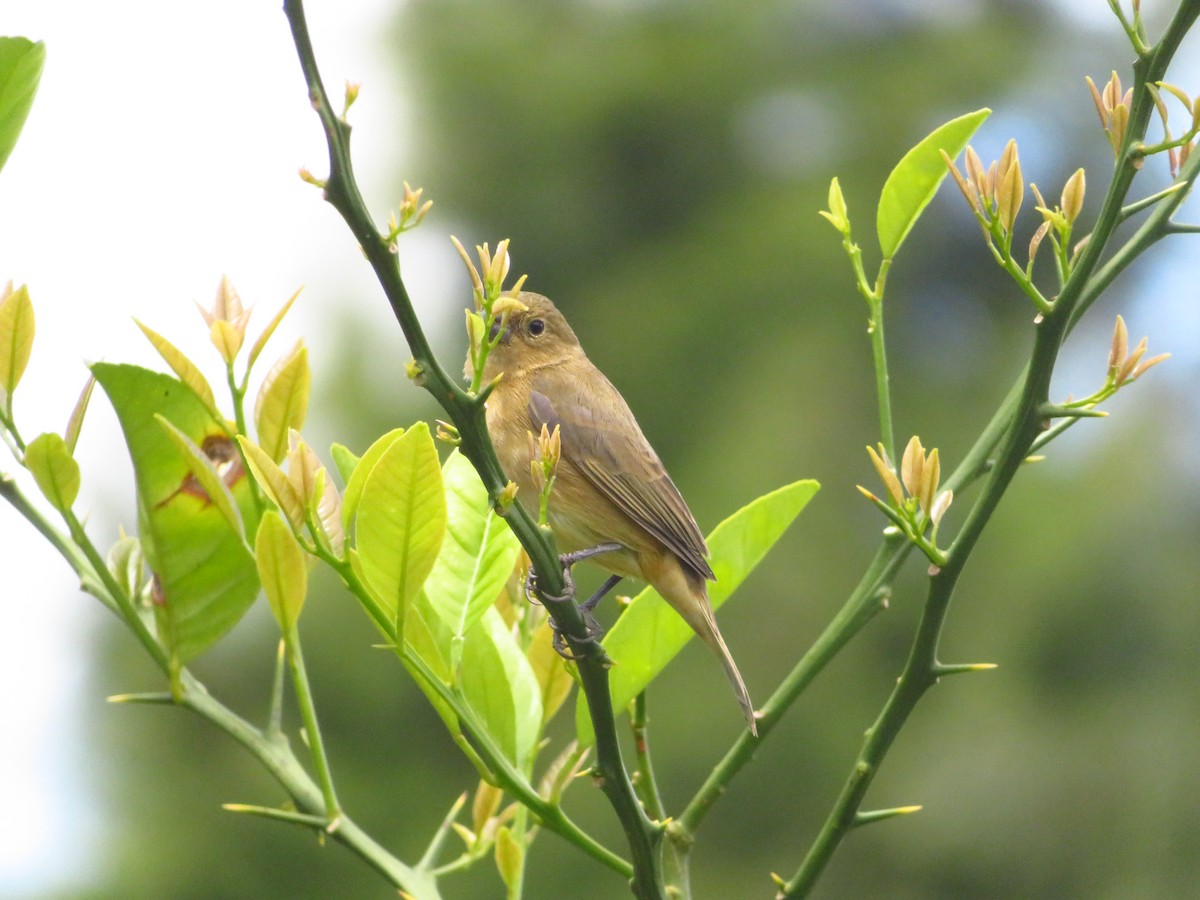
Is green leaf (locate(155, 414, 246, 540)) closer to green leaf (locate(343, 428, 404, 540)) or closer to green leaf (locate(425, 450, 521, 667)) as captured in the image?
green leaf (locate(343, 428, 404, 540))

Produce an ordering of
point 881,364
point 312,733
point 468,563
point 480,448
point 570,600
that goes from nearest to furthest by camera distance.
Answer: point 480,448 → point 570,600 → point 312,733 → point 881,364 → point 468,563

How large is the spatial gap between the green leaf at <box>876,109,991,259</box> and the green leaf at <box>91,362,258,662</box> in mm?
891

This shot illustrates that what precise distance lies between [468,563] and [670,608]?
297 mm

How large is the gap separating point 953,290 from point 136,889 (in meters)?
12.2

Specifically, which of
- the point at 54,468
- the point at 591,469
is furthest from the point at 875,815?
the point at 591,469

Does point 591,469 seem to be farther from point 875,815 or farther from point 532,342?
point 875,815

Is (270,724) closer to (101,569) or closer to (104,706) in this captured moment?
(101,569)

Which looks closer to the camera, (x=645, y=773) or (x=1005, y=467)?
(x=1005, y=467)

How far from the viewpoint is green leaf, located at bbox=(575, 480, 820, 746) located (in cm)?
160

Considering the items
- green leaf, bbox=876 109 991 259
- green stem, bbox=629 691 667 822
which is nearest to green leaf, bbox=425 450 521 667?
green stem, bbox=629 691 667 822

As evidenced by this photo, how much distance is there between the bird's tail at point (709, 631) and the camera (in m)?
1.94

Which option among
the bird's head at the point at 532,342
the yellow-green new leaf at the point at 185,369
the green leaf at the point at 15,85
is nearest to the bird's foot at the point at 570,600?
the yellow-green new leaf at the point at 185,369

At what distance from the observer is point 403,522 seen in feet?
4.49

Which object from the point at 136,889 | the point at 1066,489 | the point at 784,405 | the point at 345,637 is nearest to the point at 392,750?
the point at 345,637
